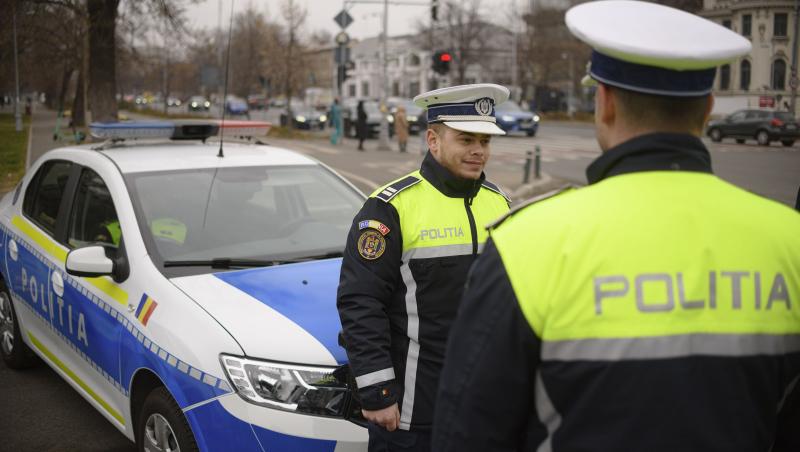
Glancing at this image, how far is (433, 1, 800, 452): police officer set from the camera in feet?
4.60

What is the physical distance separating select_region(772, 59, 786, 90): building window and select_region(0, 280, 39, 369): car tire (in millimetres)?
19784

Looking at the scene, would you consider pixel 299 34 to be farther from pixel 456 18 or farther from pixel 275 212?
pixel 275 212

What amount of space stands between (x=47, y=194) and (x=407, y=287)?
3202mm

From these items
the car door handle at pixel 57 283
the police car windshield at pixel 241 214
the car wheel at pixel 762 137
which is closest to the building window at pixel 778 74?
the car wheel at pixel 762 137

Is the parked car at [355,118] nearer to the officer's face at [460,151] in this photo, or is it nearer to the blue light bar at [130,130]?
the blue light bar at [130,130]

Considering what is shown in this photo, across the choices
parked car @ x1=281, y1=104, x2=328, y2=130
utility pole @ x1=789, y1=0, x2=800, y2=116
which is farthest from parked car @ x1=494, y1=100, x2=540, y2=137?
utility pole @ x1=789, y1=0, x2=800, y2=116

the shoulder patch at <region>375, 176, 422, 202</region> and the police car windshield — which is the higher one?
the shoulder patch at <region>375, 176, 422, 202</region>

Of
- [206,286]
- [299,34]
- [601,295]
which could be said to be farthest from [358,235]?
[299,34]

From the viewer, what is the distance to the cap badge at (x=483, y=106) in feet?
9.87

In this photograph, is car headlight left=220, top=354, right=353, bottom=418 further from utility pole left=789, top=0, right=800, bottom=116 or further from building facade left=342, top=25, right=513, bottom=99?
building facade left=342, top=25, right=513, bottom=99

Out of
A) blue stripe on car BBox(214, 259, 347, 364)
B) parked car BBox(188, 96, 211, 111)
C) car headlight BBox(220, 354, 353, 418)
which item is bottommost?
car headlight BBox(220, 354, 353, 418)

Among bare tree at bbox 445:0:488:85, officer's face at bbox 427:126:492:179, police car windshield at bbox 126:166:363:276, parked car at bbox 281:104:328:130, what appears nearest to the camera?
officer's face at bbox 427:126:492:179

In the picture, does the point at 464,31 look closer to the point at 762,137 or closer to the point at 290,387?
the point at 762,137

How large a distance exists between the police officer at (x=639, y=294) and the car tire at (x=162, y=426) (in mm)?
1840
